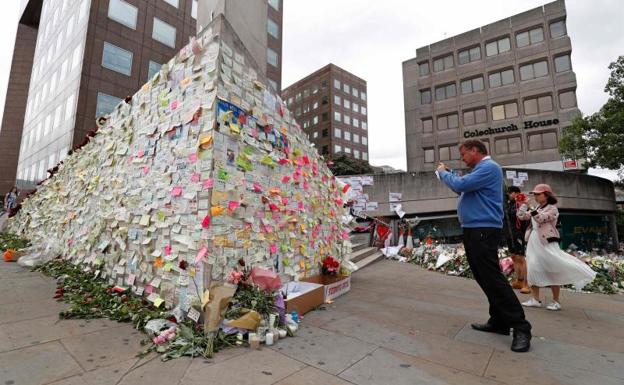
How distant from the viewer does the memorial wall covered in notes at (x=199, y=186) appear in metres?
3.21

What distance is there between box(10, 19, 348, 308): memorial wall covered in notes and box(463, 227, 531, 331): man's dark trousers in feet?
7.65

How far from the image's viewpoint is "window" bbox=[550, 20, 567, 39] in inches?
1003

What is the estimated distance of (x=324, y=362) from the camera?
2.42 metres

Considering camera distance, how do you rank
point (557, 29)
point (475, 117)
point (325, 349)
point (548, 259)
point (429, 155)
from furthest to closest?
point (429, 155) < point (475, 117) < point (557, 29) < point (548, 259) < point (325, 349)

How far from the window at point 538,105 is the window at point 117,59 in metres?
30.8

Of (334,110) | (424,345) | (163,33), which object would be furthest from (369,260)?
(334,110)

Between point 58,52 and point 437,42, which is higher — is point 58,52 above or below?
below

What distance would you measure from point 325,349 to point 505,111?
31.4m

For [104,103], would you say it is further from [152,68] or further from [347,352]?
[347,352]

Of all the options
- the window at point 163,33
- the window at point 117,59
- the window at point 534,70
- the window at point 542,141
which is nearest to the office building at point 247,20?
the window at point 117,59

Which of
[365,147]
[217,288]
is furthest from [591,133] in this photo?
[365,147]

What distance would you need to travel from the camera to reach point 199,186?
3176mm

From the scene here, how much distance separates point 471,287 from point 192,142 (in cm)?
547

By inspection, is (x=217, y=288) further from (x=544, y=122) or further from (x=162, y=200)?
(x=544, y=122)
